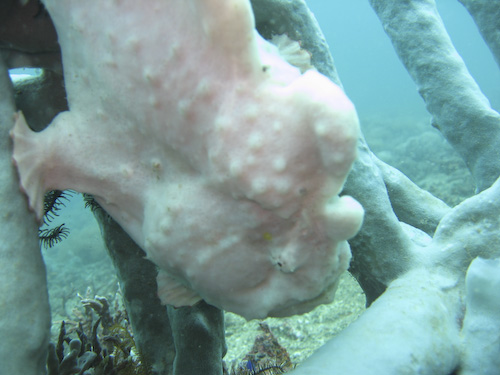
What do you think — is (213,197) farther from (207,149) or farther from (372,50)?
(372,50)

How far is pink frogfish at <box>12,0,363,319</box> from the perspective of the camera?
1.13 metres

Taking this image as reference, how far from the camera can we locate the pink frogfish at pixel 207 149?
1135 mm

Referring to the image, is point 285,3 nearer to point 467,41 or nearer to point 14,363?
point 14,363

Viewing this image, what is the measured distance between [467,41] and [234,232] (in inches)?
6049

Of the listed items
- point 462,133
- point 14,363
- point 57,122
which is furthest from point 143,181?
point 462,133

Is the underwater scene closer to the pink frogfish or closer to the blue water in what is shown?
the pink frogfish

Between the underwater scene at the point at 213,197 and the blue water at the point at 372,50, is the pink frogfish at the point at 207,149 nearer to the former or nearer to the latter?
the underwater scene at the point at 213,197

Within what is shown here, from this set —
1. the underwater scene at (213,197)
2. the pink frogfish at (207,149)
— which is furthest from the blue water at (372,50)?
the pink frogfish at (207,149)

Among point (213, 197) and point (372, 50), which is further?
point (372, 50)

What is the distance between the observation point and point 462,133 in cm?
342

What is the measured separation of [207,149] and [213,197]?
0.63 ft

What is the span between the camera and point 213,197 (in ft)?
4.35

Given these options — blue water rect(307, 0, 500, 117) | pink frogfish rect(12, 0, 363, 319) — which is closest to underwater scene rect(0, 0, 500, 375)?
pink frogfish rect(12, 0, 363, 319)

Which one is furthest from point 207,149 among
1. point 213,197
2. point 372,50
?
point 372,50
